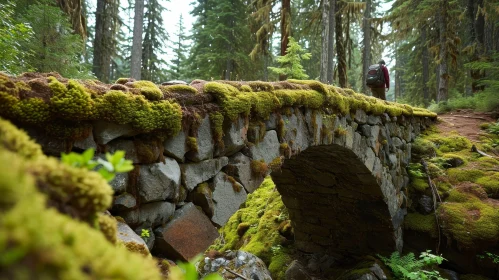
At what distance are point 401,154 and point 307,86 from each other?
3761 mm

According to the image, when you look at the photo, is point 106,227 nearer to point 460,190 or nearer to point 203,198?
point 203,198

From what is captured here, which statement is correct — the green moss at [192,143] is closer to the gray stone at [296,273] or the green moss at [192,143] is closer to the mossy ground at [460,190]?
the mossy ground at [460,190]

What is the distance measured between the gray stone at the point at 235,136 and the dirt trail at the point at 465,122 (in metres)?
7.41

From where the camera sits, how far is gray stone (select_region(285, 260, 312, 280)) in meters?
6.70

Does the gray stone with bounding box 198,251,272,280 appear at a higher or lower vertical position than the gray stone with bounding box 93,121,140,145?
lower

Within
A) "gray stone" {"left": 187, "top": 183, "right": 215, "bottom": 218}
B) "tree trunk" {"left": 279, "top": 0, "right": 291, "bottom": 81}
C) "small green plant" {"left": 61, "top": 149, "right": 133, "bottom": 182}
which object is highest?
"tree trunk" {"left": 279, "top": 0, "right": 291, "bottom": 81}

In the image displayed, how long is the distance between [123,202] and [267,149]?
61.6 inches

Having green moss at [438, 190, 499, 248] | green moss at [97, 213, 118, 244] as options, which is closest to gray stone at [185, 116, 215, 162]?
green moss at [97, 213, 118, 244]

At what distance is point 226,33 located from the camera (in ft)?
48.0

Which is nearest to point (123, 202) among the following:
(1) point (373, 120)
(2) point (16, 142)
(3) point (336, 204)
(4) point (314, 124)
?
(2) point (16, 142)

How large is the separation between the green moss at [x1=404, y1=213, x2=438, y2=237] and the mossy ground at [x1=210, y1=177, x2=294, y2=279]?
265 cm

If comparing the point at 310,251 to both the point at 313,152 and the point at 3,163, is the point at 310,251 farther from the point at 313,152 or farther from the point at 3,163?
the point at 3,163

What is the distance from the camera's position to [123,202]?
1.98 metres

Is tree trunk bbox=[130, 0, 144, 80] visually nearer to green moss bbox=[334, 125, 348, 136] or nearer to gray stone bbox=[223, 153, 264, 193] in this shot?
green moss bbox=[334, 125, 348, 136]
